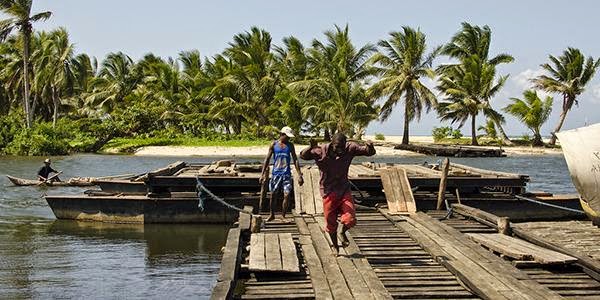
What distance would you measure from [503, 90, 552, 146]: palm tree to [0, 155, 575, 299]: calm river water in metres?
38.6

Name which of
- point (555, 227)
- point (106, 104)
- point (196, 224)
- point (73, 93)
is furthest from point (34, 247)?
point (73, 93)

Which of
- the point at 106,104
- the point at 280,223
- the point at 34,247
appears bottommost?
the point at 34,247

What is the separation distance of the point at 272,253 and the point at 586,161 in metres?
6.05

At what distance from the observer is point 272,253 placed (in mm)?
7961

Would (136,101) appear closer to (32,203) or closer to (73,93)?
(73,93)

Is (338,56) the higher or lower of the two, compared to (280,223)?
higher

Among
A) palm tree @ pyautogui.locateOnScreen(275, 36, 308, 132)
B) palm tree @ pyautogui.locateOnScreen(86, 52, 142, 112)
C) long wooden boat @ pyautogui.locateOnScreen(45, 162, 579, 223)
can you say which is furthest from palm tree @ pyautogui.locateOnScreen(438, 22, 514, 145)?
long wooden boat @ pyautogui.locateOnScreen(45, 162, 579, 223)

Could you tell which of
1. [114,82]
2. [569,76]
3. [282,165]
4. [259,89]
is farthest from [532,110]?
[282,165]

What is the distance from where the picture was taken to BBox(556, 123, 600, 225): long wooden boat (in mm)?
10844

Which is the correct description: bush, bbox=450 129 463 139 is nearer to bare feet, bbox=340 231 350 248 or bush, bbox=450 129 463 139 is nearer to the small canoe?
the small canoe

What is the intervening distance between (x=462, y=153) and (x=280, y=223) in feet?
114

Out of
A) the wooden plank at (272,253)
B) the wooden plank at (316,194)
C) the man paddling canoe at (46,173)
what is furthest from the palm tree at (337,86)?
the wooden plank at (272,253)

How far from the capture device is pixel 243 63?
47.3 metres

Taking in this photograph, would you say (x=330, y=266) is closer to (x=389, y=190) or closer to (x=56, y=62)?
(x=389, y=190)
